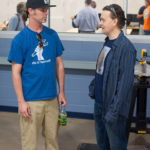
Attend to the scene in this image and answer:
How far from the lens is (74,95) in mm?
4516

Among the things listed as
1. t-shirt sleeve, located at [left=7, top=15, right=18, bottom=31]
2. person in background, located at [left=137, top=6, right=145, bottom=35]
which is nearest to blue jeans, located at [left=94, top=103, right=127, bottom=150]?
person in background, located at [left=137, top=6, right=145, bottom=35]

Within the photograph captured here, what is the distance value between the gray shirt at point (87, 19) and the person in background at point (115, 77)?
2371mm

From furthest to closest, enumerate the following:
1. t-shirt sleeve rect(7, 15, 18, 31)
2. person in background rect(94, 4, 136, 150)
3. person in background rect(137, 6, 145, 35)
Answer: t-shirt sleeve rect(7, 15, 18, 31) → person in background rect(137, 6, 145, 35) → person in background rect(94, 4, 136, 150)

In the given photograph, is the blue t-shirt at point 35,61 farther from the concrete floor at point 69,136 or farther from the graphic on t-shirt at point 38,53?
the concrete floor at point 69,136

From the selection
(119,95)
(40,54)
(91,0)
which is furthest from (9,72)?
(119,95)

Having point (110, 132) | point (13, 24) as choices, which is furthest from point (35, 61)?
point (13, 24)

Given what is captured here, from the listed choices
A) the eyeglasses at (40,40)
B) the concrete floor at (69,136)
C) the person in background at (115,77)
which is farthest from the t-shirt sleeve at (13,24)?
the person in background at (115,77)

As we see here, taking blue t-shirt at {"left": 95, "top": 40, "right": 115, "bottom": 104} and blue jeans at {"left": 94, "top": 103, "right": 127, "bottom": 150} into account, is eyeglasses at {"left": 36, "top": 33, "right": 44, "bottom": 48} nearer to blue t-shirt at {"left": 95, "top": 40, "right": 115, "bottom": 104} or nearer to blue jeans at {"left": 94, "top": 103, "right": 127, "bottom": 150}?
blue t-shirt at {"left": 95, "top": 40, "right": 115, "bottom": 104}

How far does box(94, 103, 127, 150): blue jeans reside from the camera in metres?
2.36

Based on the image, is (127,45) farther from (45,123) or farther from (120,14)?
(45,123)

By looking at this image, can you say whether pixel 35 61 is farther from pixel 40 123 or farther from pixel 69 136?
pixel 69 136

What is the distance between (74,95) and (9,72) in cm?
100

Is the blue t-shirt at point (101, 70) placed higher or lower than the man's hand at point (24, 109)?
higher

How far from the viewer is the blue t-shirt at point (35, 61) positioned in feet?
7.52
